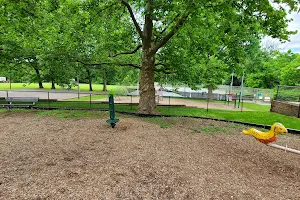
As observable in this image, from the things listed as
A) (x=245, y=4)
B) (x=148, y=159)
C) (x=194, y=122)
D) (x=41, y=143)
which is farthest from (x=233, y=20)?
(x=41, y=143)

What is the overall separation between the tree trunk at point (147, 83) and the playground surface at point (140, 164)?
3044 mm

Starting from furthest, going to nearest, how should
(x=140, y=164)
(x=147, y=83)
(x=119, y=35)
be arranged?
1. (x=119, y=35)
2. (x=147, y=83)
3. (x=140, y=164)

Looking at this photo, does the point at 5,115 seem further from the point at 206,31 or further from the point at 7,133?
the point at 206,31

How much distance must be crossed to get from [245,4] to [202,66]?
23.2 ft

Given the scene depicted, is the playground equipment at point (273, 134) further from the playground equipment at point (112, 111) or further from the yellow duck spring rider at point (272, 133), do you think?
the playground equipment at point (112, 111)

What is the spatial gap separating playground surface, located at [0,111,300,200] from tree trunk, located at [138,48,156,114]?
304cm

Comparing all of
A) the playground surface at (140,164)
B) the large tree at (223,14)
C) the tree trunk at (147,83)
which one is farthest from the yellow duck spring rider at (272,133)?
the tree trunk at (147,83)

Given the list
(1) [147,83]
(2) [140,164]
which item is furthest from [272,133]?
(1) [147,83]

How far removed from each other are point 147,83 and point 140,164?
20.7ft

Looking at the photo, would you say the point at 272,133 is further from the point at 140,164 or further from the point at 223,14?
the point at 223,14

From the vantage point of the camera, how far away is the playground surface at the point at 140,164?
3453 mm

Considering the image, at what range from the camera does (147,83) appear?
10.4 metres

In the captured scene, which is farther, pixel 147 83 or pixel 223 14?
pixel 147 83

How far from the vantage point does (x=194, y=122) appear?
9164 mm
